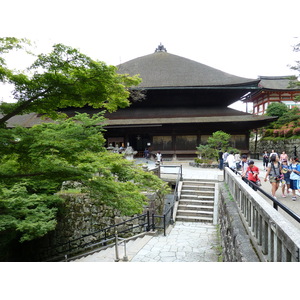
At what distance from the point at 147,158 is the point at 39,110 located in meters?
15.3

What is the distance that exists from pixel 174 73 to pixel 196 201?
50.0ft

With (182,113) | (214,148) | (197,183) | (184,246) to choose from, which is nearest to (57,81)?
(184,246)

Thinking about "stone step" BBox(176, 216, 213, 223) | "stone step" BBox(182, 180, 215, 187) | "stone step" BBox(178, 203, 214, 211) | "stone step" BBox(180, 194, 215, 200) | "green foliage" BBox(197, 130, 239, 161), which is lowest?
"stone step" BBox(176, 216, 213, 223)

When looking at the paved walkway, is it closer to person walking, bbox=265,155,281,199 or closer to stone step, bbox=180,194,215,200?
stone step, bbox=180,194,215,200

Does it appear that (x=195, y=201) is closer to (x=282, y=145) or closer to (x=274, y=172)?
(x=274, y=172)

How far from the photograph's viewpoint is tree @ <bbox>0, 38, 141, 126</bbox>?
368cm

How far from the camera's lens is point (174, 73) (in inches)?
819

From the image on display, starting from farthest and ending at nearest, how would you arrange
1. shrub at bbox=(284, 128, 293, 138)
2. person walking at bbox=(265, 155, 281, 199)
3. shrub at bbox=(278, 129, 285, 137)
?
1. shrub at bbox=(278, 129, 285, 137)
2. shrub at bbox=(284, 128, 293, 138)
3. person walking at bbox=(265, 155, 281, 199)

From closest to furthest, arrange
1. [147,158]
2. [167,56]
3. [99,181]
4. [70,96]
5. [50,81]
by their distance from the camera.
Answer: [50,81] → [70,96] → [99,181] → [147,158] → [167,56]

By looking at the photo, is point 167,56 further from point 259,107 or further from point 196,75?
point 259,107

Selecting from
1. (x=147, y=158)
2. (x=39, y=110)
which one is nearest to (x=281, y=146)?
(x=147, y=158)

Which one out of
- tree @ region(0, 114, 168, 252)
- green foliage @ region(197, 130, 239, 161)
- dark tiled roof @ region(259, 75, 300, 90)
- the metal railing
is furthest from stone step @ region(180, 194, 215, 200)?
dark tiled roof @ region(259, 75, 300, 90)

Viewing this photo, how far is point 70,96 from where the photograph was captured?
4.21 metres

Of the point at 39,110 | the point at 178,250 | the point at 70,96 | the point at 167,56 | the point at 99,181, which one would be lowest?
the point at 178,250
